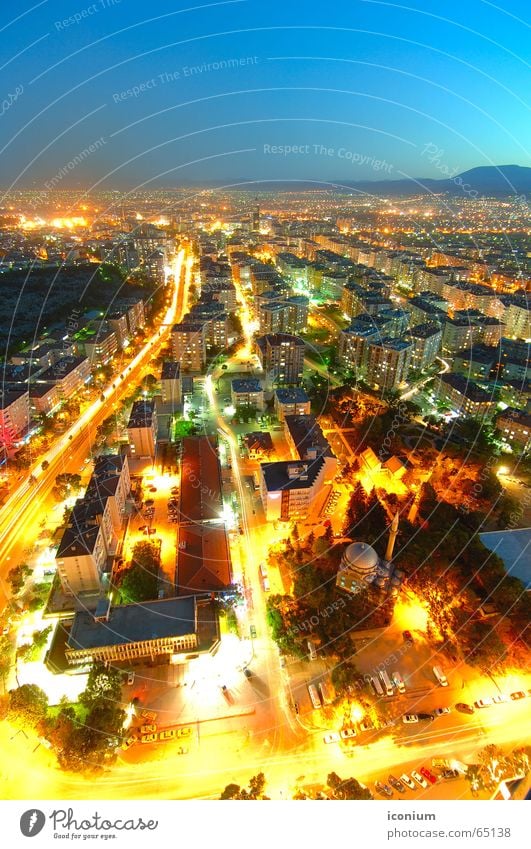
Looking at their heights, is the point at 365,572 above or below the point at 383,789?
above

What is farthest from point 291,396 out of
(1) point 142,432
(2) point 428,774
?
(2) point 428,774

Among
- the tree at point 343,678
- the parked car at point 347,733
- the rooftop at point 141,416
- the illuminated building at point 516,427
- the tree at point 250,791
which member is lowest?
the parked car at point 347,733

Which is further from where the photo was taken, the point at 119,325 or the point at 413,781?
the point at 119,325

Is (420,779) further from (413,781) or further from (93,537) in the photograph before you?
(93,537)

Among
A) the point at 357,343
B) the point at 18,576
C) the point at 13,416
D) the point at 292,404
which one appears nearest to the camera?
the point at 18,576

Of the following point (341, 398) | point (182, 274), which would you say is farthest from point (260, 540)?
point (182, 274)

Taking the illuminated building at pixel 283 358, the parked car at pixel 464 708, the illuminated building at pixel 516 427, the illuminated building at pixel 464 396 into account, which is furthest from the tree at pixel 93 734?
the illuminated building at pixel 464 396

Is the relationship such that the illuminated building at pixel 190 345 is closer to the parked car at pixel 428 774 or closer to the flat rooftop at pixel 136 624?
the flat rooftop at pixel 136 624
